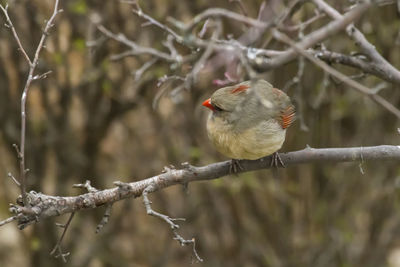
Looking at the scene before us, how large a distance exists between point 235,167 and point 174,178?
463 millimetres

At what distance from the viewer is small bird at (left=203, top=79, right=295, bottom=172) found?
391cm

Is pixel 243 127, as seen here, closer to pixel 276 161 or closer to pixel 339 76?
pixel 276 161

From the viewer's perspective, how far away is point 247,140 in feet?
12.9

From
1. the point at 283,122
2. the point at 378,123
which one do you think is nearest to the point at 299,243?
the point at 378,123

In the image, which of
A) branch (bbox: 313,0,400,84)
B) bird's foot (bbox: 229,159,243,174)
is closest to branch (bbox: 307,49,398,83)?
branch (bbox: 313,0,400,84)

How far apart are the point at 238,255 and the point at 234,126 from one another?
359 centimetres

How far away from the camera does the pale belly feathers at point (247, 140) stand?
3893 millimetres

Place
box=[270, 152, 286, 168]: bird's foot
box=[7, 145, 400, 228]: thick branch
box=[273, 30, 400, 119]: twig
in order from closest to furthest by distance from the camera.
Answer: box=[273, 30, 400, 119]: twig
box=[7, 145, 400, 228]: thick branch
box=[270, 152, 286, 168]: bird's foot

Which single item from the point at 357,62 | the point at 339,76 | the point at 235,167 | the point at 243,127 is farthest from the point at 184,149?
the point at 339,76

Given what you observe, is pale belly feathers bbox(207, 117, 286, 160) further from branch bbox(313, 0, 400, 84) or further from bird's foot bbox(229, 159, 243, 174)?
branch bbox(313, 0, 400, 84)

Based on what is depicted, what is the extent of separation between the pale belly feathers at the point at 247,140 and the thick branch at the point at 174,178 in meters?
0.11

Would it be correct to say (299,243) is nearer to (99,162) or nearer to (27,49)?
(99,162)

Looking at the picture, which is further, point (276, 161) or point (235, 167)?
point (276, 161)

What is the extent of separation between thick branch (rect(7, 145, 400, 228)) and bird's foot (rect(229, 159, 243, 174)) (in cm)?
3
